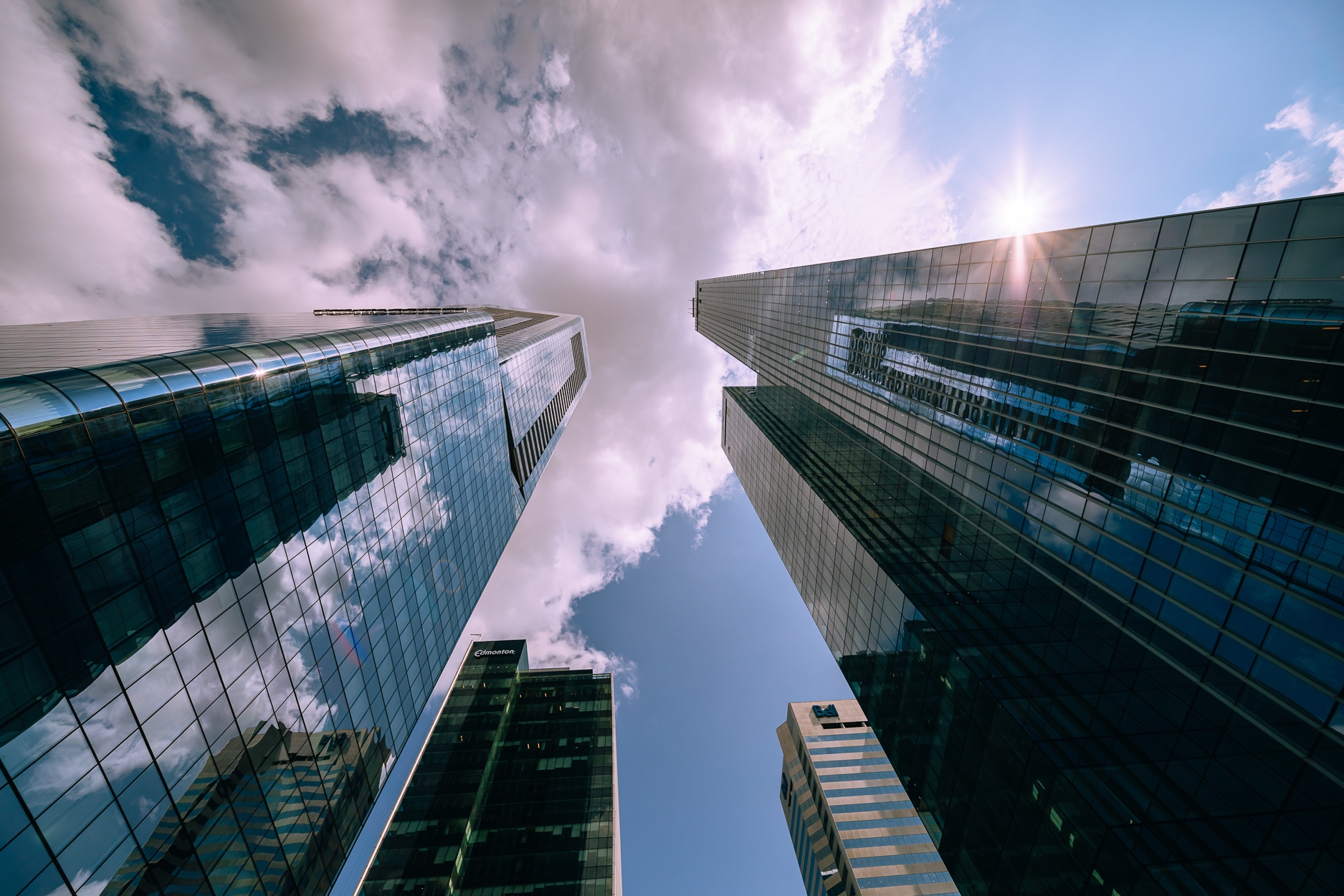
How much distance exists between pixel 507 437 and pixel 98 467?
44389 millimetres

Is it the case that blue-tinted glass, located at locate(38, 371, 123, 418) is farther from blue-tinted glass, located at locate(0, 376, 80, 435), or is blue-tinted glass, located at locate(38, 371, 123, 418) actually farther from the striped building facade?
the striped building facade

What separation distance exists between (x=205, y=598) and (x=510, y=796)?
7801 centimetres

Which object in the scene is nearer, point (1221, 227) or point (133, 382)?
point (133, 382)

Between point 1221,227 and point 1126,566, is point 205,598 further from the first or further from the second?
point 1221,227

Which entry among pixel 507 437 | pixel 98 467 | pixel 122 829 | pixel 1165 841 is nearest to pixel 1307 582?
pixel 1165 841

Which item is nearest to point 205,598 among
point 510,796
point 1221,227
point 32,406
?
point 32,406

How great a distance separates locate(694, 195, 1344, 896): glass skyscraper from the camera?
12.8 metres

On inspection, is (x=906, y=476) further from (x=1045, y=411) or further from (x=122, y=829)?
(x=122, y=829)

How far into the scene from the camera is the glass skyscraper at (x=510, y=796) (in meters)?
60.0

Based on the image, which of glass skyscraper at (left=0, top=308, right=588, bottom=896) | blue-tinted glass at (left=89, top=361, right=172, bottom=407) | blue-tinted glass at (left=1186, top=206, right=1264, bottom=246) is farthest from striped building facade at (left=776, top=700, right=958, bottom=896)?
blue-tinted glass at (left=89, top=361, right=172, bottom=407)

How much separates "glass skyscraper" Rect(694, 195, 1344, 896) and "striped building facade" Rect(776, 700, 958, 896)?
5069 centimetres

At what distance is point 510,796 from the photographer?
233 feet

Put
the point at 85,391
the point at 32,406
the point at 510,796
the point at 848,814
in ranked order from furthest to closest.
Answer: the point at 510,796, the point at 848,814, the point at 85,391, the point at 32,406

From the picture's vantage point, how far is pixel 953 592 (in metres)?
26.9
